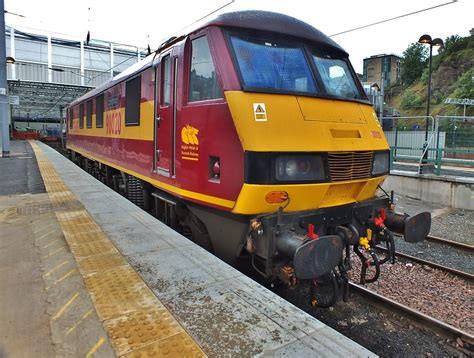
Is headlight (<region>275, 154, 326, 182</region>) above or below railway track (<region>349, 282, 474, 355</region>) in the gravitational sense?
above

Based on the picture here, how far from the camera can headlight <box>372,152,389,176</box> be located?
4.35 metres

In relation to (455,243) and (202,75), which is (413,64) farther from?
(202,75)

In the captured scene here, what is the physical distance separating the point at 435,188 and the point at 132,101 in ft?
30.3

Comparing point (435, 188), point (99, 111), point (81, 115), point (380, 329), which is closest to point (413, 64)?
point (435, 188)

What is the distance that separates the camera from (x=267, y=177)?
3.36 meters

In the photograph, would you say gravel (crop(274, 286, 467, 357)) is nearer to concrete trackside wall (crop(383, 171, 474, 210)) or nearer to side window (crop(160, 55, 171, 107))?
side window (crop(160, 55, 171, 107))

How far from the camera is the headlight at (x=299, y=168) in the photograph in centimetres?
345

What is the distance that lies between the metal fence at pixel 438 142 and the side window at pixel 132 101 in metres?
9.33

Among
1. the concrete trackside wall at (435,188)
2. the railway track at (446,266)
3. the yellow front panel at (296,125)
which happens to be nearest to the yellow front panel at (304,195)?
the yellow front panel at (296,125)

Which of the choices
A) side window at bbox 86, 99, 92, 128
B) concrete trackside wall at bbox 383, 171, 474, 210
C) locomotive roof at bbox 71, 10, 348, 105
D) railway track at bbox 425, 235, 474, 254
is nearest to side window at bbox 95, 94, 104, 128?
side window at bbox 86, 99, 92, 128

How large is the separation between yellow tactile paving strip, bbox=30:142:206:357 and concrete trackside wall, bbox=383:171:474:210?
9869 millimetres

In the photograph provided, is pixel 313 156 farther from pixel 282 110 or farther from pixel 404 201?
pixel 404 201

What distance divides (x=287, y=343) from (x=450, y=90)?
56.1 metres

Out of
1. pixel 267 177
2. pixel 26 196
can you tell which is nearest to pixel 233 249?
pixel 267 177
